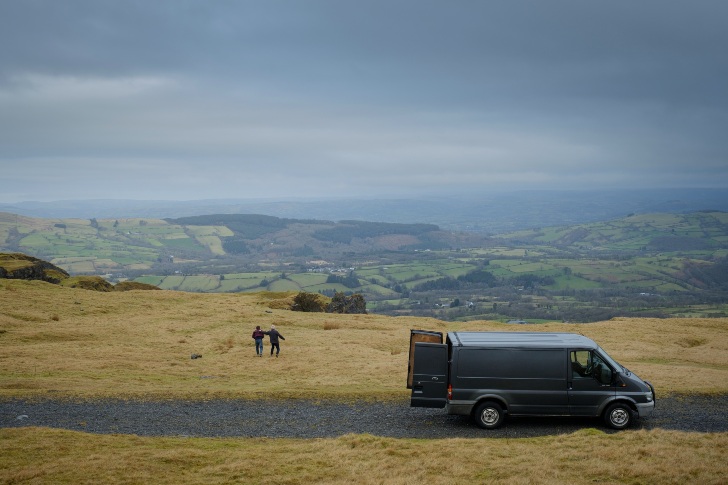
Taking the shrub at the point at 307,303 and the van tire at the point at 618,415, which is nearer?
the van tire at the point at 618,415

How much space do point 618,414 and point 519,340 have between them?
471cm

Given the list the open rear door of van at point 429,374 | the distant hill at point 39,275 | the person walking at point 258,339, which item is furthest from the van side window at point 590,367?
the distant hill at point 39,275

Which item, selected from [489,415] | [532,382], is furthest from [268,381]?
[532,382]

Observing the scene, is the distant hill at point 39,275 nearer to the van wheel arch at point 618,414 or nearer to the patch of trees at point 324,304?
the patch of trees at point 324,304

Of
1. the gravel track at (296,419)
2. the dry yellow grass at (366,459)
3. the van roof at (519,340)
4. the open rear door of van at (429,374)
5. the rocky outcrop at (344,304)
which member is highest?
the van roof at (519,340)

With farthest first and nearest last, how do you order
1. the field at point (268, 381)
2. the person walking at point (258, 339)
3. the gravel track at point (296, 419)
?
the person walking at point (258, 339) → the gravel track at point (296, 419) → the field at point (268, 381)

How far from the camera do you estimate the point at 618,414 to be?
22016 mm

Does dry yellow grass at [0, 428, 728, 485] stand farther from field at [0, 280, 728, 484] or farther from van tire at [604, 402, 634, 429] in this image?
van tire at [604, 402, 634, 429]

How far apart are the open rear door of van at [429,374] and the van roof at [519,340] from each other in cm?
90

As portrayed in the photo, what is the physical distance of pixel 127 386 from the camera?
30266 mm

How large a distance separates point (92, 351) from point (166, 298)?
26116mm

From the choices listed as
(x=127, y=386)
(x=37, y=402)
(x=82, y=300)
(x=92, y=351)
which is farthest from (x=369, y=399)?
(x=82, y=300)

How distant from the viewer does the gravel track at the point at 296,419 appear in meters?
22.3

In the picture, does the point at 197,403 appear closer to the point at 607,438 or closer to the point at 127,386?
the point at 127,386
